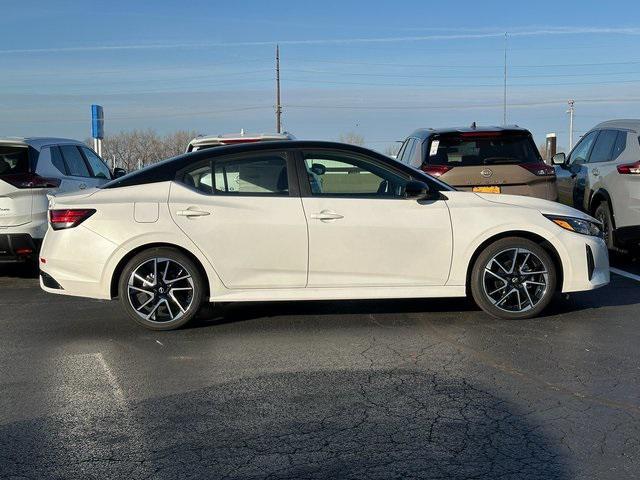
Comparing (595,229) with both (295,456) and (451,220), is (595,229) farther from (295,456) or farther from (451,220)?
(295,456)

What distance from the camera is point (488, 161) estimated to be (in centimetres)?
934

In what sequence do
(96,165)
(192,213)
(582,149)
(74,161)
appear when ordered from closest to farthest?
(192,213)
(74,161)
(96,165)
(582,149)

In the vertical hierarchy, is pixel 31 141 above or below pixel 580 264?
above

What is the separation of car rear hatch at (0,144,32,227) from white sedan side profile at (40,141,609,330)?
2.20 m

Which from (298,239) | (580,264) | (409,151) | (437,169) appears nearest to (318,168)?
(298,239)

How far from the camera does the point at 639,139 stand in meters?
9.27

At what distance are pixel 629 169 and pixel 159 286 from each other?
5.73 metres

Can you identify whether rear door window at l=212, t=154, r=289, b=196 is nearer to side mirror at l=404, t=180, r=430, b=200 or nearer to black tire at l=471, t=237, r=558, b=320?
side mirror at l=404, t=180, r=430, b=200

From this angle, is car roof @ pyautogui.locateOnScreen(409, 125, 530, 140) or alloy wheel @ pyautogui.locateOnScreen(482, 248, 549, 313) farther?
car roof @ pyautogui.locateOnScreen(409, 125, 530, 140)

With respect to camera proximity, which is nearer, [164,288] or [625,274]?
[164,288]

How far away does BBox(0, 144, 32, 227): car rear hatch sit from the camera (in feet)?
28.3

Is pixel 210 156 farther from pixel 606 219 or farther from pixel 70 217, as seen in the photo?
pixel 606 219

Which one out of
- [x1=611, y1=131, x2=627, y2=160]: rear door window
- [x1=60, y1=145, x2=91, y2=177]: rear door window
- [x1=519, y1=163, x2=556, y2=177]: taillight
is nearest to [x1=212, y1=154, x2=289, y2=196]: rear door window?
[x1=519, y1=163, x2=556, y2=177]: taillight

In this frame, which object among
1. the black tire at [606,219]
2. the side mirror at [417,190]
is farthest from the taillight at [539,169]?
the side mirror at [417,190]
